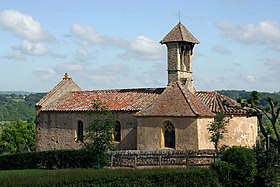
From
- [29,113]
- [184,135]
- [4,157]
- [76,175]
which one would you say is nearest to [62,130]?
[4,157]

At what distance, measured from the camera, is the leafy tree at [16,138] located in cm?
7506

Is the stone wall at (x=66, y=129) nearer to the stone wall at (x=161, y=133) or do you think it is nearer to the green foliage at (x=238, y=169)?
the stone wall at (x=161, y=133)

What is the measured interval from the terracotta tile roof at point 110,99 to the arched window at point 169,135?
355 centimetres

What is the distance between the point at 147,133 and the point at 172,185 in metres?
13.6

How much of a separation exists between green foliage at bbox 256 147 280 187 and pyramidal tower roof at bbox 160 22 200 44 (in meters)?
17.8

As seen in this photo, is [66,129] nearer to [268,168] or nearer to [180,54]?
[180,54]

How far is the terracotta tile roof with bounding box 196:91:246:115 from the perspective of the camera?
41.8m

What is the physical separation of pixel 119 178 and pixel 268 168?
1025cm

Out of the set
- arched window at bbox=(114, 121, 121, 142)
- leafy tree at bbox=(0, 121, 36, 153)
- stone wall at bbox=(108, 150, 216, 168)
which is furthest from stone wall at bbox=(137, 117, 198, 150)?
leafy tree at bbox=(0, 121, 36, 153)

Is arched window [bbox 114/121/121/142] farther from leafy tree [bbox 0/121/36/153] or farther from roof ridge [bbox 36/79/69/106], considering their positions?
leafy tree [bbox 0/121/36/153]

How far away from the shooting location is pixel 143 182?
2603 centimetres

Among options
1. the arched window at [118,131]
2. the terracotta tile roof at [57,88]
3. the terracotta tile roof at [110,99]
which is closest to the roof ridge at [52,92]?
the terracotta tile roof at [57,88]

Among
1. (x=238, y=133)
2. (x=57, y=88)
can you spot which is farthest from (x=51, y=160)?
(x=238, y=133)

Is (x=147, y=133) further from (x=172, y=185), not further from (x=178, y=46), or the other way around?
(x=172, y=185)
